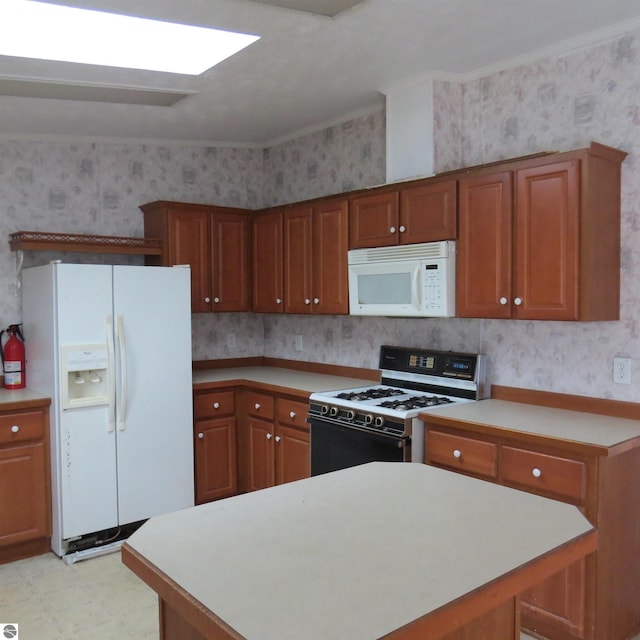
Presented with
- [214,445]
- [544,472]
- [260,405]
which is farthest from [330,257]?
[544,472]

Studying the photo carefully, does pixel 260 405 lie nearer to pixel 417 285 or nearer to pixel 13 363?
pixel 417 285

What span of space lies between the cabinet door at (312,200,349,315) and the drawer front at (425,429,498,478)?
3.86 feet

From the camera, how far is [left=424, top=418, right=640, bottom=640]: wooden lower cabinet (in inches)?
96.0

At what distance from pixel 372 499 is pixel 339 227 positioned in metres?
2.41

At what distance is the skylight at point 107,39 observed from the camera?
2461mm

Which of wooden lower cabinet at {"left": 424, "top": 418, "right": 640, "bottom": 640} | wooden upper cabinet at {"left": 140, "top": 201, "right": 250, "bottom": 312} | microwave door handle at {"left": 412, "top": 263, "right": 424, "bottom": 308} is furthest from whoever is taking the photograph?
wooden upper cabinet at {"left": 140, "top": 201, "right": 250, "bottom": 312}

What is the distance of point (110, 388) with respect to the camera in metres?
3.65

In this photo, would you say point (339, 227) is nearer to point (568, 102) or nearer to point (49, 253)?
point (568, 102)

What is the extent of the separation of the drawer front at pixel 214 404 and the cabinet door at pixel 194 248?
63 centimetres

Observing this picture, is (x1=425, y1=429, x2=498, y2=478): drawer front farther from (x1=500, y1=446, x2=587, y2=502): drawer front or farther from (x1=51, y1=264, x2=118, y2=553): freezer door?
(x1=51, y1=264, x2=118, y2=553): freezer door

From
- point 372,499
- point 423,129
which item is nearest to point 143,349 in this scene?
point 423,129

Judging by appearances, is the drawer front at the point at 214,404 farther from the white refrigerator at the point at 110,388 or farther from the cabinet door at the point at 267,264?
the cabinet door at the point at 267,264

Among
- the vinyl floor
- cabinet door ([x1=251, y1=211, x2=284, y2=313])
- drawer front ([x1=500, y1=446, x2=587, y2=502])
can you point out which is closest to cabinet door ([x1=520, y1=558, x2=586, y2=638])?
the vinyl floor

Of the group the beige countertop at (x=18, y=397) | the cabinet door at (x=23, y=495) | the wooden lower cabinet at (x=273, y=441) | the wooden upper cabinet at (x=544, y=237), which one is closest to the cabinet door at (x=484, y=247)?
the wooden upper cabinet at (x=544, y=237)
